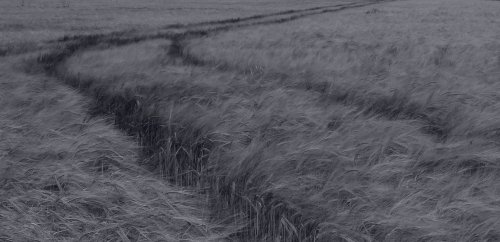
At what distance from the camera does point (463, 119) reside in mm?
3379

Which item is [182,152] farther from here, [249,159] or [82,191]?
[82,191]

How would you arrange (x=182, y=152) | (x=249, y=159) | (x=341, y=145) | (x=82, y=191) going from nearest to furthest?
(x=82, y=191) → (x=249, y=159) → (x=341, y=145) → (x=182, y=152)

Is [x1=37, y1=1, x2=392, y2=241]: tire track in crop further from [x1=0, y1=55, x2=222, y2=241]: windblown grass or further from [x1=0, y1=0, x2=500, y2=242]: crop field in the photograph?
[x1=0, y1=55, x2=222, y2=241]: windblown grass

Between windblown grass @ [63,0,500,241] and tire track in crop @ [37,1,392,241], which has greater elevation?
windblown grass @ [63,0,500,241]

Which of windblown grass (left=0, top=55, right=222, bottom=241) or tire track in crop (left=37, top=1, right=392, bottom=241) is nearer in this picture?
windblown grass (left=0, top=55, right=222, bottom=241)

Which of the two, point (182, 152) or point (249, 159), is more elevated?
point (249, 159)

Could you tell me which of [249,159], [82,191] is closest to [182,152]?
[249,159]

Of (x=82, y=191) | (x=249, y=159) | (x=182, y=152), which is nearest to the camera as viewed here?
(x=82, y=191)

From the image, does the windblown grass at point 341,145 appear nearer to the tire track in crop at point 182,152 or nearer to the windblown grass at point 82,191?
the tire track in crop at point 182,152

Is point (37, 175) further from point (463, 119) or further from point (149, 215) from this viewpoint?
point (463, 119)

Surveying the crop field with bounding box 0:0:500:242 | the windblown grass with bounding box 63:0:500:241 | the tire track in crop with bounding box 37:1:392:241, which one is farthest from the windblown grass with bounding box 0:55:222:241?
the windblown grass with bounding box 63:0:500:241

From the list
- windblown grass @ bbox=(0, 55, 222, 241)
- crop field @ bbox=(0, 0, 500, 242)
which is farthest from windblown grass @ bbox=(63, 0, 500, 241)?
windblown grass @ bbox=(0, 55, 222, 241)

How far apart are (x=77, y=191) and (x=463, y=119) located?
8.72ft

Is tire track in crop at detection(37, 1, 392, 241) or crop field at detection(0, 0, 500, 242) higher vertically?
crop field at detection(0, 0, 500, 242)
